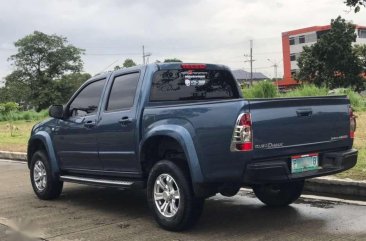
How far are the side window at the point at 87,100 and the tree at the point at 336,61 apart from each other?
48.0 m

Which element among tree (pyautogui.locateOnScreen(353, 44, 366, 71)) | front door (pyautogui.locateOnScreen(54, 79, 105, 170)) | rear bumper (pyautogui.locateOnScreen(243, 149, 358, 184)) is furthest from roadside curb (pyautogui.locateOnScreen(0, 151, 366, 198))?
tree (pyautogui.locateOnScreen(353, 44, 366, 71))

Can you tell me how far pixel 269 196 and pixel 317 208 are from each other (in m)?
0.62

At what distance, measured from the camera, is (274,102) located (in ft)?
17.6

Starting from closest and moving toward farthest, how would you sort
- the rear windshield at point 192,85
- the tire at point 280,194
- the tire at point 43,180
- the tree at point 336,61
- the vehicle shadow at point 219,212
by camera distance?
the vehicle shadow at point 219,212
the rear windshield at point 192,85
the tire at point 280,194
the tire at point 43,180
the tree at point 336,61

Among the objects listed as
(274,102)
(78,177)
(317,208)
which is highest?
(274,102)

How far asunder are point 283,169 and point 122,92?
247 cm

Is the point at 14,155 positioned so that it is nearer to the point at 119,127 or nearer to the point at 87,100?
the point at 87,100

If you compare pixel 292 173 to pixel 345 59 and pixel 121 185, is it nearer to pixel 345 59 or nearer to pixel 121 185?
pixel 121 185

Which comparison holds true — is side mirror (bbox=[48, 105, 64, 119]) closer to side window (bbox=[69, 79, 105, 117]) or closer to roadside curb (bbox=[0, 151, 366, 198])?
side window (bbox=[69, 79, 105, 117])

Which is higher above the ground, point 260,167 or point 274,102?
point 274,102

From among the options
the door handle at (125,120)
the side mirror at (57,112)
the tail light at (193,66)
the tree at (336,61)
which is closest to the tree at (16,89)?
the tree at (336,61)

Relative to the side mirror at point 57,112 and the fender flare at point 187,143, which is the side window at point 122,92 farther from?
the side mirror at point 57,112

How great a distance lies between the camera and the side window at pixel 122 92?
21.7 feet

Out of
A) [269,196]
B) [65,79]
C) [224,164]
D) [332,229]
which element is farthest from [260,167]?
[65,79]
